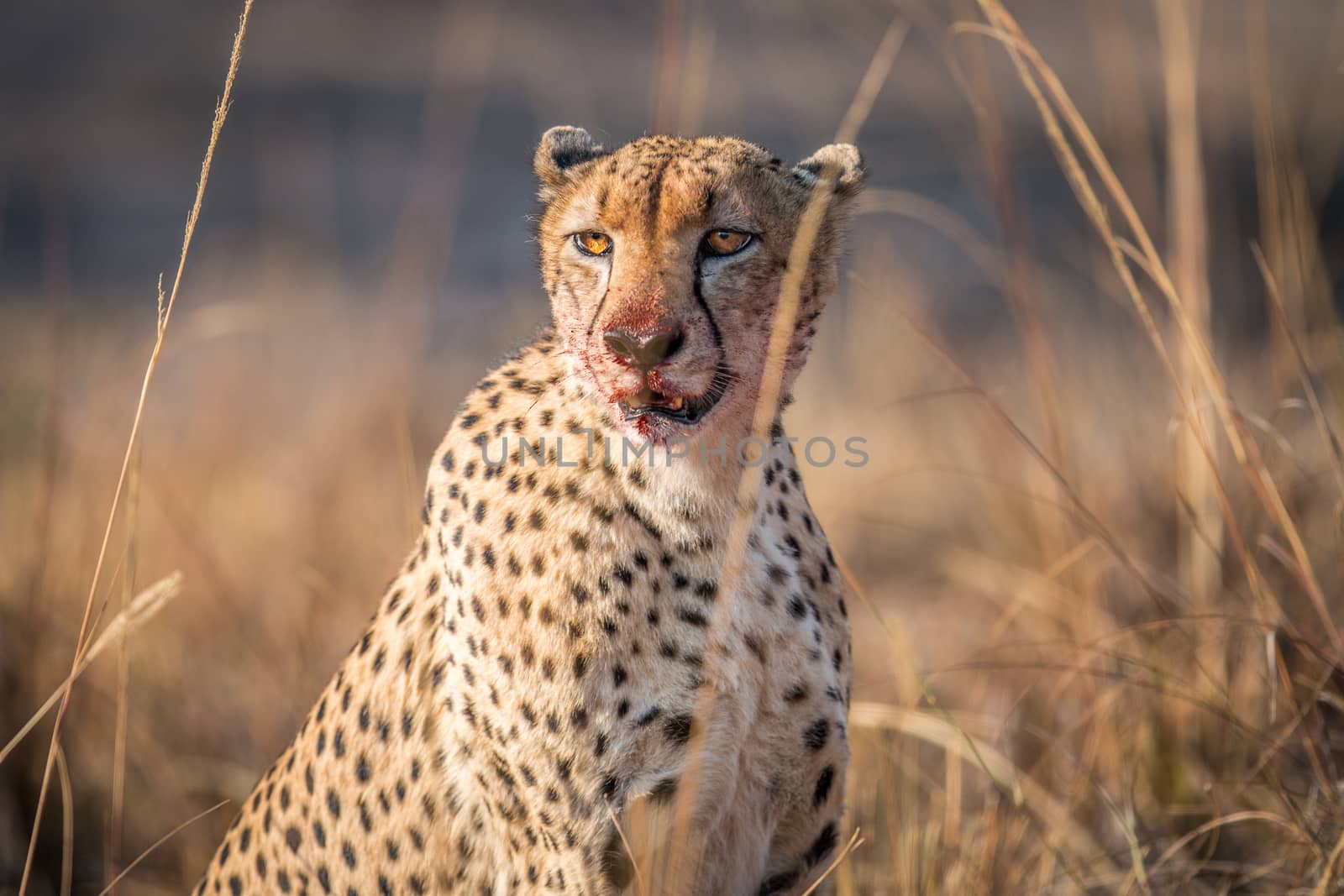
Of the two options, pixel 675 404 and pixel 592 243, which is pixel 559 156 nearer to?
pixel 592 243

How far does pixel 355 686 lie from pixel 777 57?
8.63 m

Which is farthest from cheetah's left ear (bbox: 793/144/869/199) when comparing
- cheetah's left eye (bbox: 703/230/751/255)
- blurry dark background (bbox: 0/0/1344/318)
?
blurry dark background (bbox: 0/0/1344/318)

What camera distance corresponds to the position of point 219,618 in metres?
3.67

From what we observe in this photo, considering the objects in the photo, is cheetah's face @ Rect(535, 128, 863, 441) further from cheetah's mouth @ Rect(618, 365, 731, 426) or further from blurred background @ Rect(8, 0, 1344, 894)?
blurred background @ Rect(8, 0, 1344, 894)

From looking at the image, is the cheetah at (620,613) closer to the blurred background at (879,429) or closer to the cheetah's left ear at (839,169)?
the cheetah's left ear at (839,169)

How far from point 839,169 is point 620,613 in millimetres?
770

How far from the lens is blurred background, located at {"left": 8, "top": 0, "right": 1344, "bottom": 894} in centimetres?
256

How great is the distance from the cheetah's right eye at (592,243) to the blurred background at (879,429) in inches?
15.8

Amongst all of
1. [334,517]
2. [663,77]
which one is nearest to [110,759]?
[334,517]

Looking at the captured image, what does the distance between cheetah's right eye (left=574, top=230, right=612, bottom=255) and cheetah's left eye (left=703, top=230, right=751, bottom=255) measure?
0.50ft

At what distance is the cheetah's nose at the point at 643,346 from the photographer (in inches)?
67.8

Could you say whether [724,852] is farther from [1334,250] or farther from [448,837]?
[1334,250]

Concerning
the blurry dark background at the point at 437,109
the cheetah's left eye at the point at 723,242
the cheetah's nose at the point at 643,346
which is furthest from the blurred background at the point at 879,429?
the cheetah's nose at the point at 643,346

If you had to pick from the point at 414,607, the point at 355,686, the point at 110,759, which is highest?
the point at 414,607
